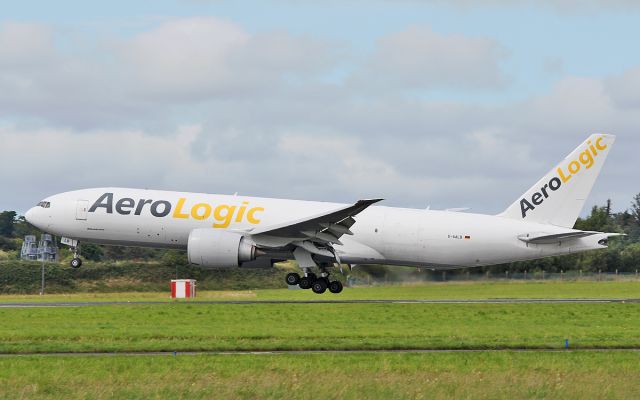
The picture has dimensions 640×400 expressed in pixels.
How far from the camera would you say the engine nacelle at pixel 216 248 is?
40750 mm

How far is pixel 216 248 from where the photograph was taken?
40.7 m

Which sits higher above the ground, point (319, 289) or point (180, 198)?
point (180, 198)

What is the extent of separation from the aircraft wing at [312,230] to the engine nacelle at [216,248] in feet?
2.98

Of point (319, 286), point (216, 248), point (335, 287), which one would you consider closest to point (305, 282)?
point (319, 286)

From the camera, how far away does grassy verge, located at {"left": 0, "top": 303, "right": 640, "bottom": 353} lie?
1000 inches

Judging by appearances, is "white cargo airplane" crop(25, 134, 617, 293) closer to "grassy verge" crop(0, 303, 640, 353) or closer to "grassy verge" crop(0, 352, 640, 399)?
"grassy verge" crop(0, 303, 640, 353)

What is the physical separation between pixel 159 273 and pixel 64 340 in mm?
39037

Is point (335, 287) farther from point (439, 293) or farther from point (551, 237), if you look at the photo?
point (551, 237)

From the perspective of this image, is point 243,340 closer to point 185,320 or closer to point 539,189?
point 185,320

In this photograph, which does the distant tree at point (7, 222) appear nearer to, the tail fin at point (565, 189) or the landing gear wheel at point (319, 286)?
the landing gear wheel at point (319, 286)

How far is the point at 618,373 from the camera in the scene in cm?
1966

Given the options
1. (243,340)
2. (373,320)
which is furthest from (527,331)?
(243,340)

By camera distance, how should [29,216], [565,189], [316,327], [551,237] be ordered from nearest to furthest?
[316,327]
[551,237]
[565,189]
[29,216]

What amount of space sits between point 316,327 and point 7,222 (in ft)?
339
